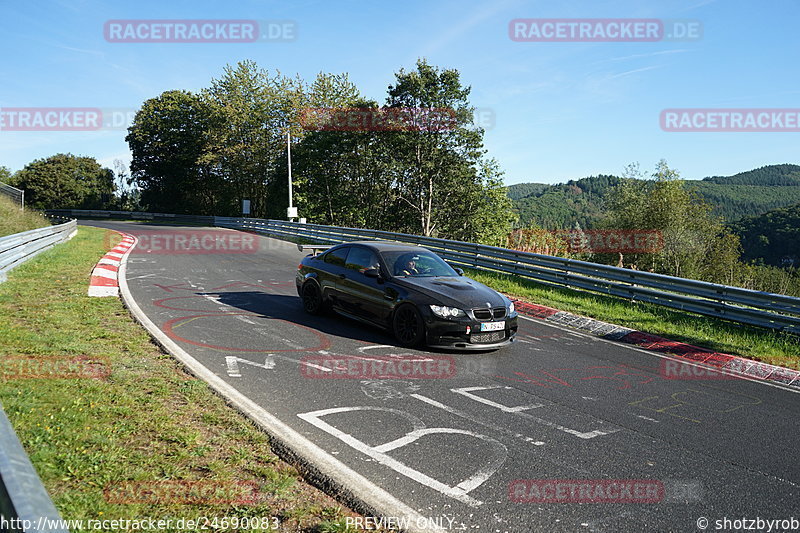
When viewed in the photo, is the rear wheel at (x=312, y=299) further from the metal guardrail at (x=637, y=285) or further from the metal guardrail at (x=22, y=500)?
the metal guardrail at (x=22, y=500)

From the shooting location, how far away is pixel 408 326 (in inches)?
313

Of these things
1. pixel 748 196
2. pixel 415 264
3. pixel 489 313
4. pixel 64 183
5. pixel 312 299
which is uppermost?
pixel 748 196

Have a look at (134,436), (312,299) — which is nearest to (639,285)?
(312,299)

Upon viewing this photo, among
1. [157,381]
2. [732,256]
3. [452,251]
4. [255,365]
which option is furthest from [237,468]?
[732,256]

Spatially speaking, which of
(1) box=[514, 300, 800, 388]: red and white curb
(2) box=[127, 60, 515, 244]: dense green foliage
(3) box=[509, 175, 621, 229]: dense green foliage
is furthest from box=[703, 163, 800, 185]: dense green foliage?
(1) box=[514, 300, 800, 388]: red and white curb

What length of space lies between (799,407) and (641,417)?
90.3 inches

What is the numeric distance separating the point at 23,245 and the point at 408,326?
1151 centimetres

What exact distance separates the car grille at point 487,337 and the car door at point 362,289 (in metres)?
1.46

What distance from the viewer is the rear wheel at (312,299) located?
9737 mm

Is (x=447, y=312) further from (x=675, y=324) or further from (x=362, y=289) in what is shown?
(x=675, y=324)

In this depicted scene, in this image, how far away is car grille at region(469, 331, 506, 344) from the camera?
24.8ft

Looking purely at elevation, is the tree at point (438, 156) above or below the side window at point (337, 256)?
above

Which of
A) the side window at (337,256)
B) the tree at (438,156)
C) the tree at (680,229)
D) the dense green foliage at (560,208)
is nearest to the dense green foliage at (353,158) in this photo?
the tree at (438,156)

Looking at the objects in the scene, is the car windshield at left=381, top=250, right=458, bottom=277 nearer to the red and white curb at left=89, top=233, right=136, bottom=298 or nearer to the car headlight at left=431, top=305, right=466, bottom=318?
the car headlight at left=431, top=305, right=466, bottom=318
